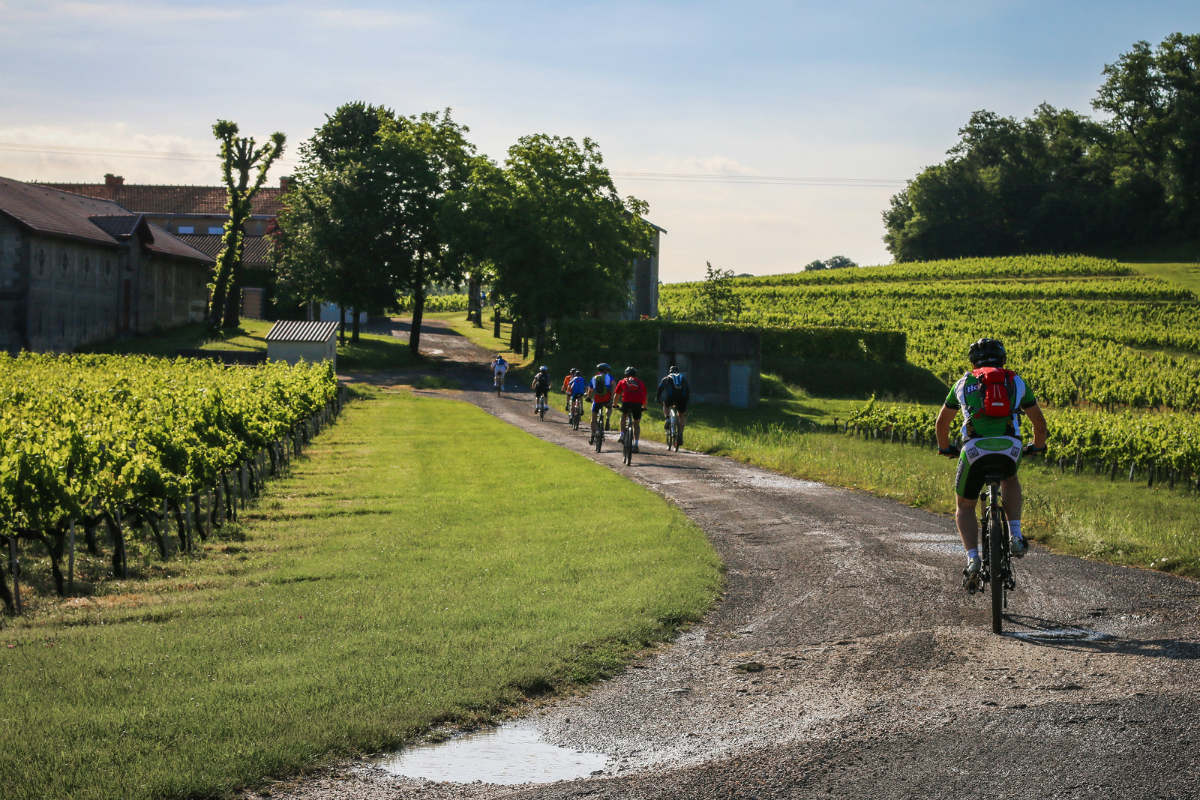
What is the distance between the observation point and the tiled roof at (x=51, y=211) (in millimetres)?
56406

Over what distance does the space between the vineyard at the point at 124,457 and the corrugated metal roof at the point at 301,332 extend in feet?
81.6

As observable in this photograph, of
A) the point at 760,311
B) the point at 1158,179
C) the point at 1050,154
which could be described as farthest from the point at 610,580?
the point at 1050,154

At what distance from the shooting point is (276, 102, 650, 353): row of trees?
2474 inches

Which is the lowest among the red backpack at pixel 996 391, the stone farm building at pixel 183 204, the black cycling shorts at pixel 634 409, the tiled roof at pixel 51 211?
the black cycling shorts at pixel 634 409

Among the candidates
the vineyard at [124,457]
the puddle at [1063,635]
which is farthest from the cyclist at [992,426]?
the vineyard at [124,457]

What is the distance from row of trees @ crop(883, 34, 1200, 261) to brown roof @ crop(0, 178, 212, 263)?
89.0 m

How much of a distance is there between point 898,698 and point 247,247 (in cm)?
8723

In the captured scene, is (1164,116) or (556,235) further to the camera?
(1164,116)

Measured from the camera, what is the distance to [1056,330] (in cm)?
7275

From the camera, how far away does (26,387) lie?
24.8 meters

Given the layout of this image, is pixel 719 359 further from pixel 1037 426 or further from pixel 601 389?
pixel 1037 426

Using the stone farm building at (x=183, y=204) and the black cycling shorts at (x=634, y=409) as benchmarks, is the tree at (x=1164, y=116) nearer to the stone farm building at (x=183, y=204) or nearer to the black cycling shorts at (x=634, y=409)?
the stone farm building at (x=183, y=204)

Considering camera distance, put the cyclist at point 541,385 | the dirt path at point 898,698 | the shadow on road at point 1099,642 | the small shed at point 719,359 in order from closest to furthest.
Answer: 1. the dirt path at point 898,698
2. the shadow on road at point 1099,642
3. the cyclist at point 541,385
4. the small shed at point 719,359

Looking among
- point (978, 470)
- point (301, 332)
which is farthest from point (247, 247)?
point (978, 470)
